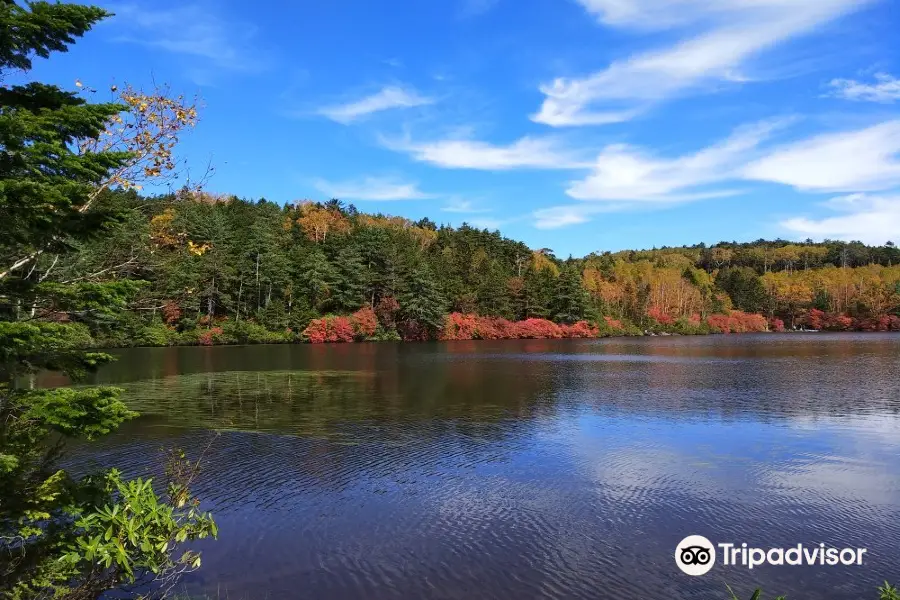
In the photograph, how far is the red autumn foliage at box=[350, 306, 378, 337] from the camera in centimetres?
6247

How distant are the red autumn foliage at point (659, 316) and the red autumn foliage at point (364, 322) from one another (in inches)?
1899

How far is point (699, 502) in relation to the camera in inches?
420

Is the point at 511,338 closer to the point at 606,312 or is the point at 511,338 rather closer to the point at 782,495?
the point at 606,312

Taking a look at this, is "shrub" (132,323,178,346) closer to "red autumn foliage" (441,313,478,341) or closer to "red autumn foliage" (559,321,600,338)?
"red autumn foliage" (441,313,478,341)

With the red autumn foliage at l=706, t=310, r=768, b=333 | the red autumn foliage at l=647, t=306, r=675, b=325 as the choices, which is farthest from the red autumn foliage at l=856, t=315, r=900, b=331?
the red autumn foliage at l=647, t=306, r=675, b=325

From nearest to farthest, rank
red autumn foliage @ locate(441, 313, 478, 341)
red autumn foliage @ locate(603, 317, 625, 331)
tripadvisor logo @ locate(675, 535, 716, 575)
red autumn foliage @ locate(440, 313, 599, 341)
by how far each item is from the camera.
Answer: tripadvisor logo @ locate(675, 535, 716, 575), red autumn foliage @ locate(441, 313, 478, 341), red autumn foliage @ locate(440, 313, 599, 341), red autumn foliage @ locate(603, 317, 625, 331)

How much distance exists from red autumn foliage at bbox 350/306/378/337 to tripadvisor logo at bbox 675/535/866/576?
182 ft

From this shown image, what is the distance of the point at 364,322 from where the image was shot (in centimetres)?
6306

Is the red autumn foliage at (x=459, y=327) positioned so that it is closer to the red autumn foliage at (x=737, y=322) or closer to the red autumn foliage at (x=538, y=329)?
the red autumn foliage at (x=538, y=329)

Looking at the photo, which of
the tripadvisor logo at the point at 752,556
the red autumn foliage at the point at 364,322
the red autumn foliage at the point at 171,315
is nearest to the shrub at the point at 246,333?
the red autumn foliage at the point at 171,315

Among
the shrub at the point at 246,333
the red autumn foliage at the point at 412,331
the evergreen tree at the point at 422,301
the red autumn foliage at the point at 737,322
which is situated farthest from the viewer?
the red autumn foliage at the point at 737,322

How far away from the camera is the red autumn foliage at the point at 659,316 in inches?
3565

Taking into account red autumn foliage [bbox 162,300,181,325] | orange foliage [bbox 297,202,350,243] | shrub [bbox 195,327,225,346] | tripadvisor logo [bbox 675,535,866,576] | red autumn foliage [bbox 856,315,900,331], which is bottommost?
tripadvisor logo [bbox 675,535,866,576]

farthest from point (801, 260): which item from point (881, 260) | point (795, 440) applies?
point (795, 440)
